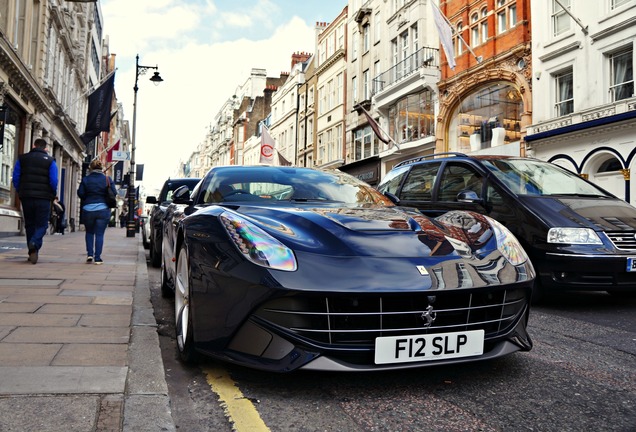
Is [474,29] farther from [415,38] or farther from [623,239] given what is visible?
[623,239]

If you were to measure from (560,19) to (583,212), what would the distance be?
51.8 ft

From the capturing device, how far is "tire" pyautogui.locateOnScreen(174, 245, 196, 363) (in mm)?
2912

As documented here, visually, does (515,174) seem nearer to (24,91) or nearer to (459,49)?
(24,91)

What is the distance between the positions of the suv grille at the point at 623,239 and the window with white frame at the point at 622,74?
41.8ft

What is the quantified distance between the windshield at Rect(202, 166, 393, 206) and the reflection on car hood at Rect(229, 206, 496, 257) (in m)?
0.58

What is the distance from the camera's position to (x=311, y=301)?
7.79 feet

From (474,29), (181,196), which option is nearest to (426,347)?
(181,196)

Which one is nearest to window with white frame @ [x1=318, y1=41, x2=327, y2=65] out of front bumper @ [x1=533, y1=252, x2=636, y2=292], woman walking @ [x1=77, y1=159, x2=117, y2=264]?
woman walking @ [x1=77, y1=159, x2=117, y2=264]

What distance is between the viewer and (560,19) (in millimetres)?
18203

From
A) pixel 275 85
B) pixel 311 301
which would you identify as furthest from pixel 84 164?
pixel 275 85

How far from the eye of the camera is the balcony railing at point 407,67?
24609 millimetres

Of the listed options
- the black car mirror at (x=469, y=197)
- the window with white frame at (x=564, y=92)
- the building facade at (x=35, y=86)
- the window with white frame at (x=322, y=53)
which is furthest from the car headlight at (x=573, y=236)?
the window with white frame at (x=322, y=53)

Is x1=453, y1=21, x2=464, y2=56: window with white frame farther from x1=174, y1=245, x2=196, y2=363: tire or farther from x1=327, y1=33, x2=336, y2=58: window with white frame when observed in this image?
x1=174, y1=245, x2=196, y2=363: tire

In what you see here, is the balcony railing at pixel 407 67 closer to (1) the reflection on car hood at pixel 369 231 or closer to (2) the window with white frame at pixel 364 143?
(2) the window with white frame at pixel 364 143
